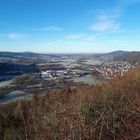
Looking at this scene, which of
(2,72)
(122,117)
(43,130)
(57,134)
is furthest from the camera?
(2,72)

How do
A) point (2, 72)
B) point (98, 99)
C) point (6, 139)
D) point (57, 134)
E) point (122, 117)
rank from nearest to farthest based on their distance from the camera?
point (57, 134), point (122, 117), point (6, 139), point (98, 99), point (2, 72)

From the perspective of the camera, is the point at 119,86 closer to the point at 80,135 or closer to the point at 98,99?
the point at 98,99

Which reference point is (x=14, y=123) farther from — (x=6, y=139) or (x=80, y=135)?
(x=80, y=135)

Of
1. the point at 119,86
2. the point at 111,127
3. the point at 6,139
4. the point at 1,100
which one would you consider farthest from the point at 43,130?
the point at 1,100

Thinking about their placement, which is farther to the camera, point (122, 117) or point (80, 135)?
point (122, 117)

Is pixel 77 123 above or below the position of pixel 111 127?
above

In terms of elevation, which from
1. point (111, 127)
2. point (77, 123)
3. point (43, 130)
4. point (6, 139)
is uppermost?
point (77, 123)

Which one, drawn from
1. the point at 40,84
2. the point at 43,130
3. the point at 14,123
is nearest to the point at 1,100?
the point at 40,84
